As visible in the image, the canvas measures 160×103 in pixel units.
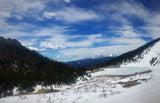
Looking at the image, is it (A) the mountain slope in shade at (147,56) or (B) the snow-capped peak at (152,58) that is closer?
(B) the snow-capped peak at (152,58)

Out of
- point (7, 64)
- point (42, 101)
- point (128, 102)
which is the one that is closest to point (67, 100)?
point (42, 101)

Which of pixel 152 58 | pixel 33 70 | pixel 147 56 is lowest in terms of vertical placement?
pixel 33 70

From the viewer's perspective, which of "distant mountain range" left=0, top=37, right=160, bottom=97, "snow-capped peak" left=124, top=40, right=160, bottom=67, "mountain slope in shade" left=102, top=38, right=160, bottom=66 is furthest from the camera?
"mountain slope in shade" left=102, top=38, right=160, bottom=66

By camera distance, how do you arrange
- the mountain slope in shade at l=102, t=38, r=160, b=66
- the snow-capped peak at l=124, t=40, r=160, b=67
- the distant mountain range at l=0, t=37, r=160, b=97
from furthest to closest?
1. the mountain slope in shade at l=102, t=38, r=160, b=66
2. the snow-capped peak at l=124, t=40, r=160, b=67
3. the distant mountain range at l=0, t=37, r=160, b=97

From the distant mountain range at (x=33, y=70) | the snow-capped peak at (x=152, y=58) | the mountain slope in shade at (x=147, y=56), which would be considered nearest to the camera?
the distant mountain range at (x=33, y=70)

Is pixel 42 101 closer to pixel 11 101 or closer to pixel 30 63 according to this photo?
pixel 11 101

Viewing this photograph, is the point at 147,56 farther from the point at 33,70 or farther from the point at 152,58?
the point at 33,70

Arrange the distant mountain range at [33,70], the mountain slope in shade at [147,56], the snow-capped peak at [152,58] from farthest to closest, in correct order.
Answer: the mountain slope in shade at [147,56]
the snow-capped peak at [152,58]
the distant mountain range at [33,70]

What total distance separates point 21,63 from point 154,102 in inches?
1692

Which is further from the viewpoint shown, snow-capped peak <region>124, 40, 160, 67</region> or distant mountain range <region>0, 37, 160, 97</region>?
snow-capped peak <region>124, 40, 160, 67</region>

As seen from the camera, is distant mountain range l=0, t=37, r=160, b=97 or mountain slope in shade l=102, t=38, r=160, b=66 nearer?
distant mountain range l=0, t=37, r=160, b=97

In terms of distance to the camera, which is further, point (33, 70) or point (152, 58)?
point (33, 70)

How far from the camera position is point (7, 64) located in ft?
128

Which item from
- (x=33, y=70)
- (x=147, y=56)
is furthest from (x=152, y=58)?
(x=33, y=70)
